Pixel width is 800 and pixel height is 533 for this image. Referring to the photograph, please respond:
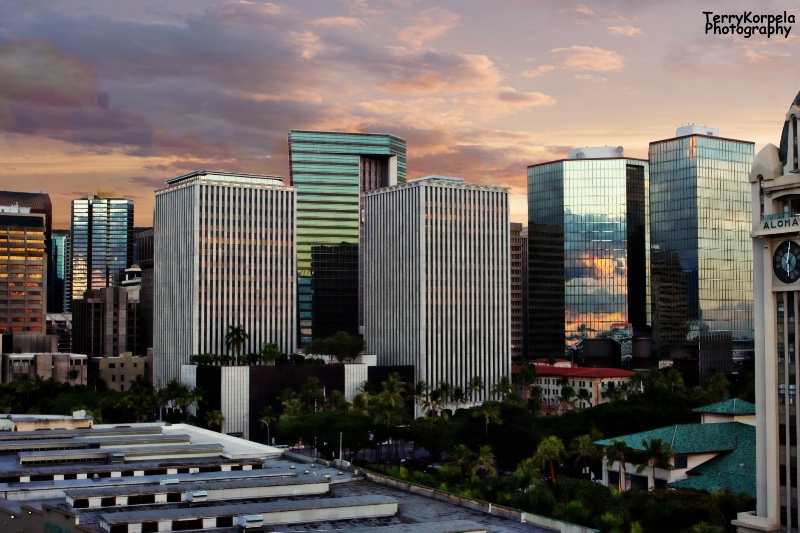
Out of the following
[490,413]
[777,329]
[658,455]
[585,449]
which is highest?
[777,329]

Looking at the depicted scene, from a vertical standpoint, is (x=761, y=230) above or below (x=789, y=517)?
above

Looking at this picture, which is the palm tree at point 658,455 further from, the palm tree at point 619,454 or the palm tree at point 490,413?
the palm tree at point 490,413

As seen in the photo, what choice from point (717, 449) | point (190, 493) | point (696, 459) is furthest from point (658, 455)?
point (190, 493)

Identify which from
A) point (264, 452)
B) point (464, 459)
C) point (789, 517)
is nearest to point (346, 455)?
point (464, 459)

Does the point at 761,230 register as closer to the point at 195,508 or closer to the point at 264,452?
the point at 195,508

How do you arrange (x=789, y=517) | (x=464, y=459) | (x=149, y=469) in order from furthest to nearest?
1. (x=464, y=459)
2. (x=149, y=469)
3. (x=789, y=517)

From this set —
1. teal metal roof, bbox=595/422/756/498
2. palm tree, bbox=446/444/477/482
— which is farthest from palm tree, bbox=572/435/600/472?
palm tree, bbox=446/444/477/482

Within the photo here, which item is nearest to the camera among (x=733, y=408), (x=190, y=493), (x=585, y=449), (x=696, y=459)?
(x=190, y=493)

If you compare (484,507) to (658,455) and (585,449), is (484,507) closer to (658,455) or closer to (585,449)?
(658,455)

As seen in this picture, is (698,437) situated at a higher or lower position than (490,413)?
lower
